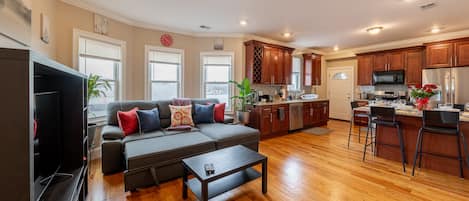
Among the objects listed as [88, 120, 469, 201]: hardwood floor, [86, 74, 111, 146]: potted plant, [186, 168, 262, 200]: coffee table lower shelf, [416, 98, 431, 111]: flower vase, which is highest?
[86, 74, 111, 146]: potted plant

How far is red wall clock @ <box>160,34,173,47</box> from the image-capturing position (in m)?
4.27

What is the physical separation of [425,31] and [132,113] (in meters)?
6.38

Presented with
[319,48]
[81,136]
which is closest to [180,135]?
[81,136]

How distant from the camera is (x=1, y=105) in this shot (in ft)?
2.11

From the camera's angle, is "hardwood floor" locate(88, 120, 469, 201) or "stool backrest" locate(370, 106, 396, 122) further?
"stool backrest" locate(370, 106, 396, 122)

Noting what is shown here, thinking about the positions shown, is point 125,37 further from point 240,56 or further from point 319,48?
point 319,48

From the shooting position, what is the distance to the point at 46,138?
142 cm

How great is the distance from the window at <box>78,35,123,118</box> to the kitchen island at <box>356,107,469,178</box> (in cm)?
492

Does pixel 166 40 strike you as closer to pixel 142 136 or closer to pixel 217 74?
pixel 217 74

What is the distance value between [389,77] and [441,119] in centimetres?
340

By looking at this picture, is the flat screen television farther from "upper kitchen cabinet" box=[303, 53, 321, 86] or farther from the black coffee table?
"upper kitchen cabinet" box=[303, 53, 321, 86]

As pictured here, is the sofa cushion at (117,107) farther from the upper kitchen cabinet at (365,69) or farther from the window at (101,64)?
the upper kitchen cabinet at (365,69)

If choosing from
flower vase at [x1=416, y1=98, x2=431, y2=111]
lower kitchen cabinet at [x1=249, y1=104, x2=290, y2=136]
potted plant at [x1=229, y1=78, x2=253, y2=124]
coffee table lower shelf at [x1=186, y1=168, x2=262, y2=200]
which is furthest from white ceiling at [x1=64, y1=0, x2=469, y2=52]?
coffee table lower shelf at [x1=186, y1=168, x2=262, y2=200]

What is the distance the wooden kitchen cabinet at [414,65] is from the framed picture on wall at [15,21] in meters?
7.24
